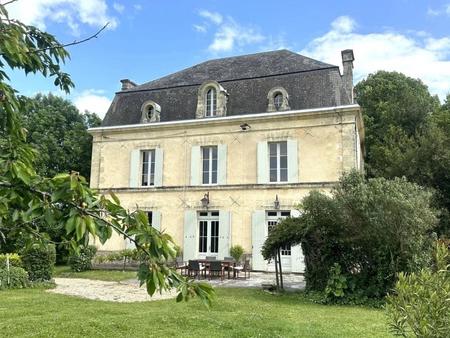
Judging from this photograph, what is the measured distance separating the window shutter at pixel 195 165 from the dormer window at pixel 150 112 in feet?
7.41

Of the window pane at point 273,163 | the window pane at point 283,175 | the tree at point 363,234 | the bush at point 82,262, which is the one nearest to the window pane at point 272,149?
the window pane at point 273,163

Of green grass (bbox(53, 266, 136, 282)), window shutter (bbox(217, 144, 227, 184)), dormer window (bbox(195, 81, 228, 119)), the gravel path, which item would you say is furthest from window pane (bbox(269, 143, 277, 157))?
the gravel path

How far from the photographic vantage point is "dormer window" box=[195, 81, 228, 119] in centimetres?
1747

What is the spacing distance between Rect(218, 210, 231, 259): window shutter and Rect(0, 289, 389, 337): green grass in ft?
23.5

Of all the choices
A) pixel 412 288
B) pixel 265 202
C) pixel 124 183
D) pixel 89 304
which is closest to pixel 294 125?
pixel 265 202

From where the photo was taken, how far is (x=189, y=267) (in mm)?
13234

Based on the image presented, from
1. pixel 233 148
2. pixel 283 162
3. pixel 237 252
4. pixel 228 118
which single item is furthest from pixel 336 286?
pixel 228 118

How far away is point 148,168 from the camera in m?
18.5

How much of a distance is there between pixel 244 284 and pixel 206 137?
7107mm

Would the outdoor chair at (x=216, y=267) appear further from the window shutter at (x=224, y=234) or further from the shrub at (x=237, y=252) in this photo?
the window shutter at (x=224, y=234)

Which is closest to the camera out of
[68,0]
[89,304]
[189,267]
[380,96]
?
[68,0]

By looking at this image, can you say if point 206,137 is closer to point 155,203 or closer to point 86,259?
point 155,203

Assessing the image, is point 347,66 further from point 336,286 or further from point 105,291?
point 105,291

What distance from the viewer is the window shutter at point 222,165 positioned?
17.0 m
